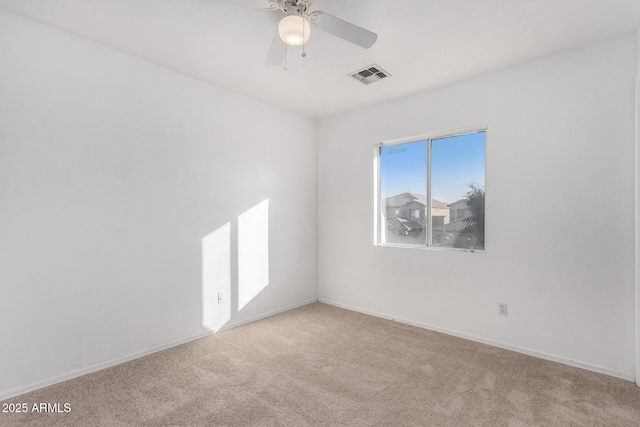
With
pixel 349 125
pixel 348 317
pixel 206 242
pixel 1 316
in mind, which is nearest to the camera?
pixel 1 316

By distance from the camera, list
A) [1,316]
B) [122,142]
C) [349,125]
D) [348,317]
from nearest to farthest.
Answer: [1,316], [122,142], [348,317], [349,125]

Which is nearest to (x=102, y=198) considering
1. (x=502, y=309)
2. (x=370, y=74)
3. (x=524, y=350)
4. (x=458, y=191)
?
(x=370, y=74)

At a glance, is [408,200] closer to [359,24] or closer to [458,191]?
[458,191]

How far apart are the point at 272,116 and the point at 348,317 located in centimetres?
267

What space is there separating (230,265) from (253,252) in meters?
0.34

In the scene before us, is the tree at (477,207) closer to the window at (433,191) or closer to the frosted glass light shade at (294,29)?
the window at (433,191)

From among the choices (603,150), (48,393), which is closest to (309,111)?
(603,150)

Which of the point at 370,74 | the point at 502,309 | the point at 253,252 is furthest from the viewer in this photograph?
the point at 253,252

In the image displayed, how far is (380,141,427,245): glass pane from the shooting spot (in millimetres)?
3555

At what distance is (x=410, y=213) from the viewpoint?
366cm

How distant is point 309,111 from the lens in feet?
13.4

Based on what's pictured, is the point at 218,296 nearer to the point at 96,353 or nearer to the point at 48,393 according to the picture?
the point at 96,353

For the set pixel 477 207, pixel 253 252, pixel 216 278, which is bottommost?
pixel 216 278

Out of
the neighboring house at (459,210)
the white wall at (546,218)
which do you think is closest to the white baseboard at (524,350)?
the white wall at (546,218)
